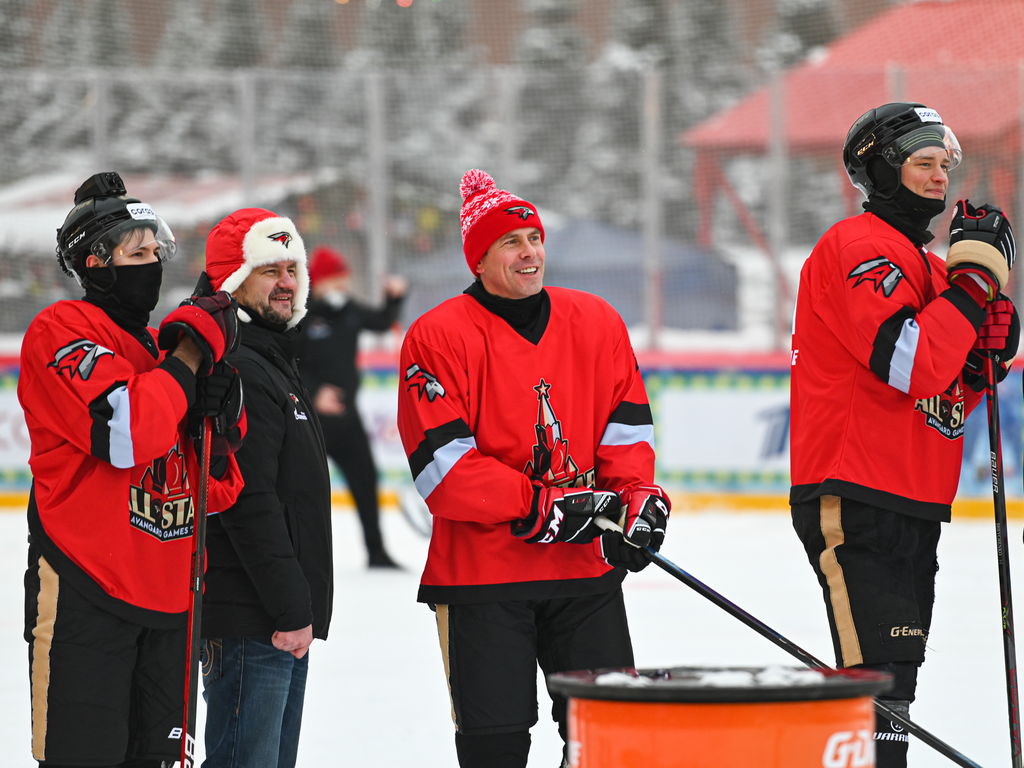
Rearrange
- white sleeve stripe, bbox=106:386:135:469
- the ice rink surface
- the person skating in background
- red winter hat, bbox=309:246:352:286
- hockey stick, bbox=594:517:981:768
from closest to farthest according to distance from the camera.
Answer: white sleeve stripe, bbox=106:386:135:469 < hockey stick, bbox=594:517:981:768 < the ice rink surface < the person skating in background < red winter hat, bbox=309:246:352:286

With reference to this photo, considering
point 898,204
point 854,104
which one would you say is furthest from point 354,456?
point 854,104

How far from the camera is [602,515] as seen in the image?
2.39 metres

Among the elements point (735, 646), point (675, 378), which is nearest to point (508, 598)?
point (735, 646)

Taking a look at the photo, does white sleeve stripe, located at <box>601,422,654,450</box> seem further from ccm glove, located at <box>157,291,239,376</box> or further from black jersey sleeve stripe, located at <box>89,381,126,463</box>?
black jersey sleeve stripe, located at <box>89,381,126,463</box>

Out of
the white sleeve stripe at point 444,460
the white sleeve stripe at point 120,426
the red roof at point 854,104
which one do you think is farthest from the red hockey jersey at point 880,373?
the red roof at point 854,104

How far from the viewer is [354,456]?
646cm

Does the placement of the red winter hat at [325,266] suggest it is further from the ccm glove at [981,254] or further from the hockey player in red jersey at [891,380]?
the ccm glove at [981,254]

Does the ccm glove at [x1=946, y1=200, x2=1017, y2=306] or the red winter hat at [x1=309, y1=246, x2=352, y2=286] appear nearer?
the ccm glove at [x1=946, y1=200, x2=1017, y2=306]

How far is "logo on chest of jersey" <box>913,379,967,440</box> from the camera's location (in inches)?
102

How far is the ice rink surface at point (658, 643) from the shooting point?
3.59 metres

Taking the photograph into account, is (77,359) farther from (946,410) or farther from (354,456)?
(354,456)

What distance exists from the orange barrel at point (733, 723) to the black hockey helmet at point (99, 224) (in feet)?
3.68

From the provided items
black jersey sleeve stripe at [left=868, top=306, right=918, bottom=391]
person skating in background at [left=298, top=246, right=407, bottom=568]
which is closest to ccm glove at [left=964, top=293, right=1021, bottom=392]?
black jersey sleeve stripe at [left=868, top=306, right=918, bottom=391]

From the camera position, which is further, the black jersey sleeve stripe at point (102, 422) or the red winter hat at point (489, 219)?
the red winter hat at point (489, 219)
